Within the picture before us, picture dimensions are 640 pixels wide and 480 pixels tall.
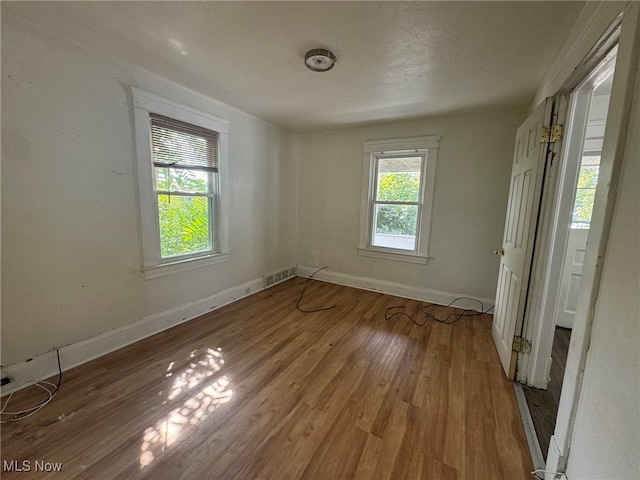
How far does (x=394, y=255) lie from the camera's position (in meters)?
3.63

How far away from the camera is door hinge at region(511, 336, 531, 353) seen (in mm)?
1887

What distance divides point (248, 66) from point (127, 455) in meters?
2.65

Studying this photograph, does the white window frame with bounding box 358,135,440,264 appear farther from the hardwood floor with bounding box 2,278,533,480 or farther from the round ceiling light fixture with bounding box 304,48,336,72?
the round ceiling light fixture with bounding box 304,48,336,72

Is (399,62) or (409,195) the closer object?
(399,62)

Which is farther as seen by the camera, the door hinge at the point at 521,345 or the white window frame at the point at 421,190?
the white window frame at the point at 421,190

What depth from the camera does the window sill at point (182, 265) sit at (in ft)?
7.88

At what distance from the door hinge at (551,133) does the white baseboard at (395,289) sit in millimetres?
2074

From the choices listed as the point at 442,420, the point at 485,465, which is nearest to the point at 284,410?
the point at 442,420

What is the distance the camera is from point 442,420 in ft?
5.19

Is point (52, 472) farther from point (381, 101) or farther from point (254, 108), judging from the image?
point (381, 101)

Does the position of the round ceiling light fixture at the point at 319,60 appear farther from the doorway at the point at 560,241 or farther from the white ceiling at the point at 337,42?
the doorway at the point at 560,241

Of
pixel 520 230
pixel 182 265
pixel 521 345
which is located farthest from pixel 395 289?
pixel 182 265

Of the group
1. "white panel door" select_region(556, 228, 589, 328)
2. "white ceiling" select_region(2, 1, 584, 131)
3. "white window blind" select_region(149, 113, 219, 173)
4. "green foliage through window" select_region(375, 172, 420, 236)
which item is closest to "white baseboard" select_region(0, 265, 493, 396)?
"white panel door" select_region(556, 228, 589, 328)

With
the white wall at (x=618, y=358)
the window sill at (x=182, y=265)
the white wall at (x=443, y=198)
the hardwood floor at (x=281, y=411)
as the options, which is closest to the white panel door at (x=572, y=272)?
the white wall at (x=443, y=198)
